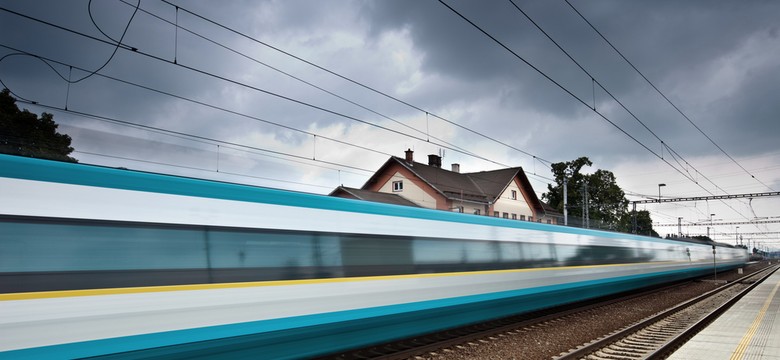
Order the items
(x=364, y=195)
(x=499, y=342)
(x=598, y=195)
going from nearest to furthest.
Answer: (x=499, y=342) → (x=364, y=195) → (x=598, y=195)

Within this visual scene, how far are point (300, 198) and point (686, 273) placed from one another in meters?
27.8

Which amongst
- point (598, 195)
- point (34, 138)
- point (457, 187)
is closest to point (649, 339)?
point (34, 138)

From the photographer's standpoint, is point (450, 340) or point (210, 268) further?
point (450, 340)

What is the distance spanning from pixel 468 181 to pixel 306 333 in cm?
3662

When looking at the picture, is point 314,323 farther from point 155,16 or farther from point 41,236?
point 155,16

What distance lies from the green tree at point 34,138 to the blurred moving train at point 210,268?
37 cm

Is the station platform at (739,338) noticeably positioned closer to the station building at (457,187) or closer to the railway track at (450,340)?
the railway track at (450,340)

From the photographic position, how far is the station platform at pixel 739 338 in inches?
314

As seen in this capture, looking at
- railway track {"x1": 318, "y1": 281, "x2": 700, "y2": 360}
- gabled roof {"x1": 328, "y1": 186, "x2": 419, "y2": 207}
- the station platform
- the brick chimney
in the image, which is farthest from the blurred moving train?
the brick chimney

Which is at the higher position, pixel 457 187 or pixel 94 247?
pixel 457 187

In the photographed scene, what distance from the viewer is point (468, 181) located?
42.9 meters

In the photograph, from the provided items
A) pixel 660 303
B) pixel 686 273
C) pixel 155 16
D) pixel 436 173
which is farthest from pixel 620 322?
pixel 436 173

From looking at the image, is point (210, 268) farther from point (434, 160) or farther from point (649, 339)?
point (434, 160)

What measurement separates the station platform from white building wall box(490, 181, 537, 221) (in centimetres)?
2702
